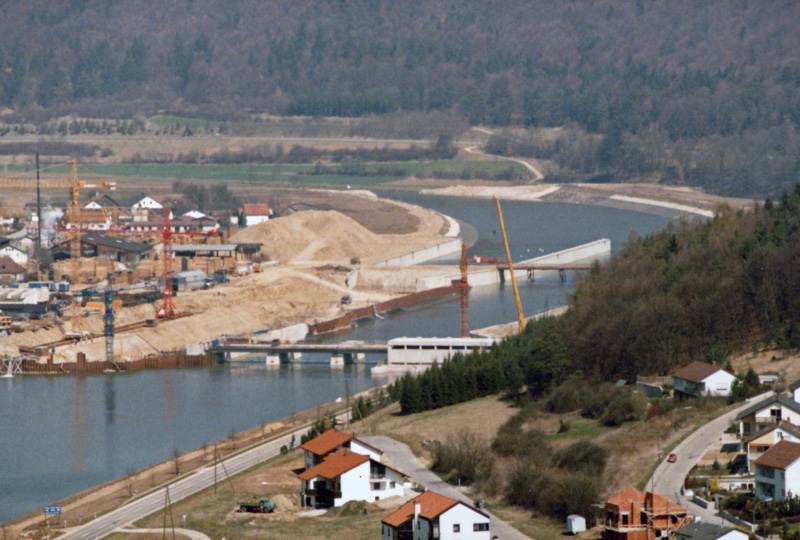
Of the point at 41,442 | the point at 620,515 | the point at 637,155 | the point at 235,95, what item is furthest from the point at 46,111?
the point at 620,515

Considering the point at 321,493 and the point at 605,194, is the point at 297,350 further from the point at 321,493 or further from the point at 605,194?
the point at 605,194

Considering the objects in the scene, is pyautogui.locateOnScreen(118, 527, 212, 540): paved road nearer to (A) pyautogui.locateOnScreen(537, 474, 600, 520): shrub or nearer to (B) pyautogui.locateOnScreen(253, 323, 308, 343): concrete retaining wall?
(A) pyautogui.locateOnScreen(537, 474, 600, 520): shrub

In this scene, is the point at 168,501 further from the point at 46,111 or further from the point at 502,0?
the point at 502,0

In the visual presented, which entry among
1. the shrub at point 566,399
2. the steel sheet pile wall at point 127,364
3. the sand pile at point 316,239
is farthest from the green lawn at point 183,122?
the shrub at point 566,399

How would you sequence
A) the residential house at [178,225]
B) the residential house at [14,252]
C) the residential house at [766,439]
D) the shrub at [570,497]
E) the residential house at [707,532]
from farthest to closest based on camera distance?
the residential house at [178,225] → the residential house at [14,252] → the residential house at [766,439] → the shrub at [570,497] → the residential house at [707,532]

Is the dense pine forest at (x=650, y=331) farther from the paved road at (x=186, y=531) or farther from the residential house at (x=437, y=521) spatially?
the paved road at (x=186, y=531)

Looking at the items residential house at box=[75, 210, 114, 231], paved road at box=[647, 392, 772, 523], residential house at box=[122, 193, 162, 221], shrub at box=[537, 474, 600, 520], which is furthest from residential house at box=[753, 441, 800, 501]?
residential house at box=[122, 193, 162, 221]
